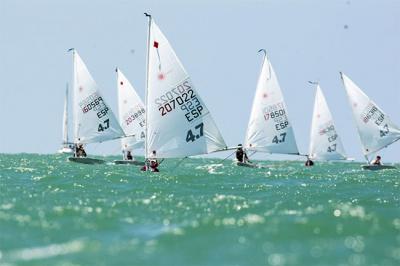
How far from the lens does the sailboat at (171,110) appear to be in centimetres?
2902

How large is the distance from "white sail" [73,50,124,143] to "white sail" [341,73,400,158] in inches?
608

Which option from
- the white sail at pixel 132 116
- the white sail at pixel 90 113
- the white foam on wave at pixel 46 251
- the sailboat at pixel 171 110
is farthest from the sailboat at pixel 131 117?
the white foam on wave at pixel 46 251

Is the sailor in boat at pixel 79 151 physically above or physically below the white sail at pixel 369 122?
below

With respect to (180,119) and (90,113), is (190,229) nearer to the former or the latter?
(180,119)

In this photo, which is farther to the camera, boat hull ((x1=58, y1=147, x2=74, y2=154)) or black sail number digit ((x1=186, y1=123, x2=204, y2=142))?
boat hull ((x1=58, y1=147, x2=74, y2=154))

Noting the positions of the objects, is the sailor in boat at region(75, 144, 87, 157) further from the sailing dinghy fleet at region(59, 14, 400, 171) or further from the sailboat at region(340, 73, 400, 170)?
the sailboat at region(340, 73, 400, 170)

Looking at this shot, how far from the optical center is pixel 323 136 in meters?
63.1

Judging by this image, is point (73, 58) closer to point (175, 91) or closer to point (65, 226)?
point (175, 91)

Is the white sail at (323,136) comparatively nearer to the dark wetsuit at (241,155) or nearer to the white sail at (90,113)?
the dark wetsuit at (241,155)

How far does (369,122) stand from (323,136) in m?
12.1

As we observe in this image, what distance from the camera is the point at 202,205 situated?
18.1 meters

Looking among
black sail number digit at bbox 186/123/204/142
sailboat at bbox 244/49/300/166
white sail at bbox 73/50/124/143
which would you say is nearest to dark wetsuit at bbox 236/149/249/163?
sailboat at bbox 244/49/300/166

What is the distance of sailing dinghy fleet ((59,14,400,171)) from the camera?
29.1m

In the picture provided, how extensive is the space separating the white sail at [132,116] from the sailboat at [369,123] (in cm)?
1364
